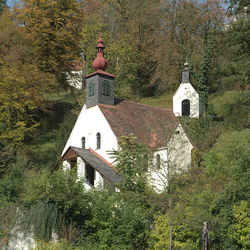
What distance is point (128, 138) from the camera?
2205 centimetres

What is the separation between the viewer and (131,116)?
29109mm

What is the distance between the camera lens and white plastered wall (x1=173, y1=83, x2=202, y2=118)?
35944 mm

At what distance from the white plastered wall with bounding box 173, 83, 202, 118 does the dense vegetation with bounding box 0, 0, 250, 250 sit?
997 mm

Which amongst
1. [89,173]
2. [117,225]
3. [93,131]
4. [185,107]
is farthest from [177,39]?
[117,225]

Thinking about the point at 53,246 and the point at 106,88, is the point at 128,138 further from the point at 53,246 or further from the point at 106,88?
the point at 106,88

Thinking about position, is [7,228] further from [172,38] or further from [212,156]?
[172,38]

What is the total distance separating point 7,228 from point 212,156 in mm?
14149

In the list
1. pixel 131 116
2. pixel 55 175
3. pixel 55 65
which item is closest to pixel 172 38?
pixel 55 65

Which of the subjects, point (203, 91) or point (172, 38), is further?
point (172, 38)

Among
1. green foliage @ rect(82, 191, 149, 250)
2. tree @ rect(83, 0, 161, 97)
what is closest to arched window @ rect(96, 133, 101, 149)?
green foliage @ rect(82, 191, 149, 250)

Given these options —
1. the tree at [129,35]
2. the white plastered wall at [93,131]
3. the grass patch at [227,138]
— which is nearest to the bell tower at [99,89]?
the white plastered wall at [93,131]

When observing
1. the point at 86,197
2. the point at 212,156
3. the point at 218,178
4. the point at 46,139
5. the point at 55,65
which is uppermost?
the point at 55,65

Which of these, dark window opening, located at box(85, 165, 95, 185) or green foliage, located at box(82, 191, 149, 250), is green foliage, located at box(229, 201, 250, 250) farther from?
dark window opening, located at box(85, 165, 95, 185)

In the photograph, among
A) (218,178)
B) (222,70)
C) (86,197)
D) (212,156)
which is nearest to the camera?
(86,197)
